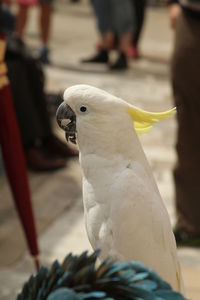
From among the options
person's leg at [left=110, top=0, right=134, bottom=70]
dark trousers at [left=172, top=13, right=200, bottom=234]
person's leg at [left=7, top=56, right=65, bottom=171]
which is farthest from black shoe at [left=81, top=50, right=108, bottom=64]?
dark trousers at [left=172, top=13, right=200, bottom=234]

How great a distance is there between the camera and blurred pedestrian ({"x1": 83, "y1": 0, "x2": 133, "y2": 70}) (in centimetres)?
462

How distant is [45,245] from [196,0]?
1.00 metres

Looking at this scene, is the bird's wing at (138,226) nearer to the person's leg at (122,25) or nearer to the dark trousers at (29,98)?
the dark trousers at (29,98)

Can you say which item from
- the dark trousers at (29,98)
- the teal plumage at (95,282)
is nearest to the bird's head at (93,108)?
the teal plumage at (95,282)

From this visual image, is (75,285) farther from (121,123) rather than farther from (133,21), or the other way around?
(133,21)

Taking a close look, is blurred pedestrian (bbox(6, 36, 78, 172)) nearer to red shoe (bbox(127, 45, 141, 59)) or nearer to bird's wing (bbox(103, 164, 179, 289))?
bird's wing (bbox(103, 164, 179, 289))

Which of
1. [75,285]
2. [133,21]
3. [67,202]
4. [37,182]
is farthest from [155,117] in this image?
[133,21]

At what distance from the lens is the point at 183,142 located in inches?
83.0

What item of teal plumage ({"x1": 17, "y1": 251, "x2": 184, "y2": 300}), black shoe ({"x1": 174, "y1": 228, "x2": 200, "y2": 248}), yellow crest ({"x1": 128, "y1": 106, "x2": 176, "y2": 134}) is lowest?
black shoe ({"x1": 174, "y1": 228, "x2": 200, "y2": 248})

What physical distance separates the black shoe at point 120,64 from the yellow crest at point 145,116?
399 centimetres

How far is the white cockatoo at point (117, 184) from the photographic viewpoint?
0.76 m

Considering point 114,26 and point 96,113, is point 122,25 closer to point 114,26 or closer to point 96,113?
point 114,26

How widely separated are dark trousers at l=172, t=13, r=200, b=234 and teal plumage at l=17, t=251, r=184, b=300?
142 cm

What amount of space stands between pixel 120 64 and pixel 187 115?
2803 mm
